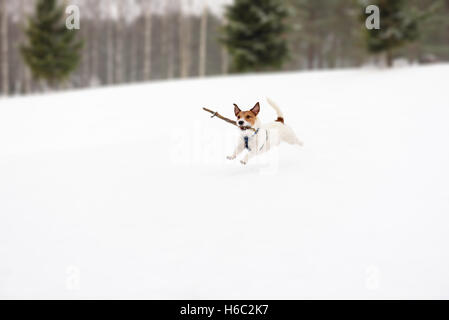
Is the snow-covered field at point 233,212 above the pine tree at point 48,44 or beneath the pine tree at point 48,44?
beneath

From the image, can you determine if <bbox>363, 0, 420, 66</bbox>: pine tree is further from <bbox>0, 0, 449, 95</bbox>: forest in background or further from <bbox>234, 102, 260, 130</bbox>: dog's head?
<bbox>234, 102, 260, 130</bbox>: dog's head

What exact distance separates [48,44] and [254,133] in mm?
19936

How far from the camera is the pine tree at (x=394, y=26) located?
12453mm

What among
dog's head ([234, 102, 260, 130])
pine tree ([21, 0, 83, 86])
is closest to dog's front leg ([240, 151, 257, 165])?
dog's head ([234, 102, 260, 130])

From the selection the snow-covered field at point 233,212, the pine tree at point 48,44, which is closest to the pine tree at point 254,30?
the snow-covered field at point 233,212

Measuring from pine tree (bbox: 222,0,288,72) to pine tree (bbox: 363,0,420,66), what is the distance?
467 cm

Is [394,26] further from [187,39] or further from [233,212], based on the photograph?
[187,39]

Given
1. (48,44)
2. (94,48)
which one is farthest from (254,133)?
(94,48)

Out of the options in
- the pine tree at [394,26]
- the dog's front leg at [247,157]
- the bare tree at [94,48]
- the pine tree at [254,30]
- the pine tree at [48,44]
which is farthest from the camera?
the bare tree at [94,48]

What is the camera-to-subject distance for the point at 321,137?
5.83 m

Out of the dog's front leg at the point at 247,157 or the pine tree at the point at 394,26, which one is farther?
the pine tree at the point at 394,26

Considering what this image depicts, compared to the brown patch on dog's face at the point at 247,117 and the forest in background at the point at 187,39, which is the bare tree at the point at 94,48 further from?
the brown patch on dog's face at the point at 247,117

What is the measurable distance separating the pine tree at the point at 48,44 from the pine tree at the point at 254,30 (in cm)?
1054

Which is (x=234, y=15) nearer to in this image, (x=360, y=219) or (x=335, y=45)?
→ (x=360, y=219)
